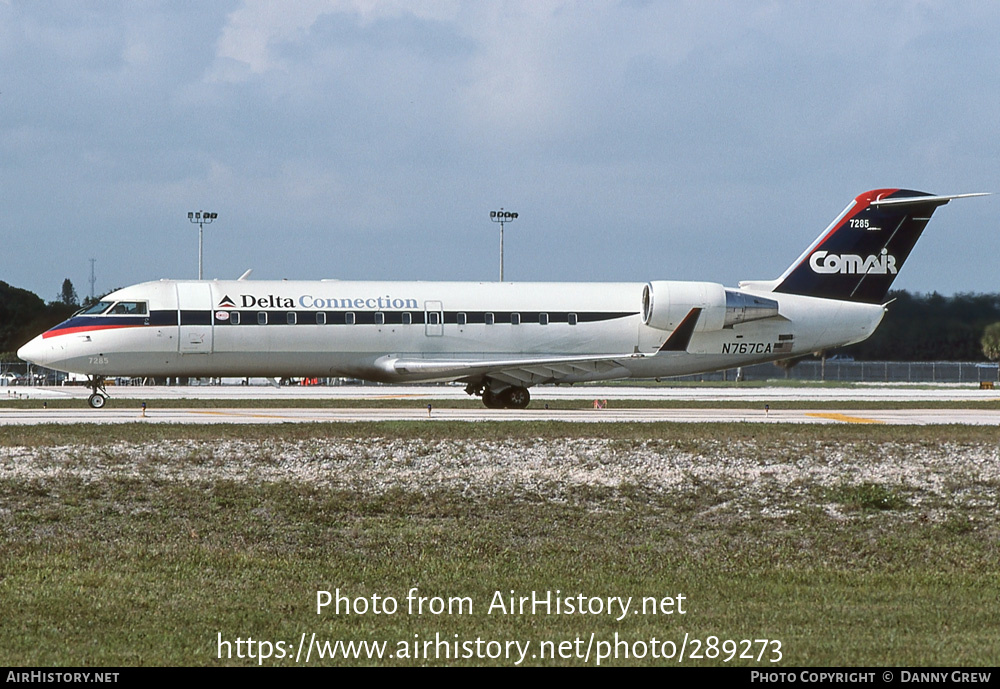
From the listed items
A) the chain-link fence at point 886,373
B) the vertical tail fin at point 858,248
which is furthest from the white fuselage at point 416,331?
the chain-link fence at point 886,373

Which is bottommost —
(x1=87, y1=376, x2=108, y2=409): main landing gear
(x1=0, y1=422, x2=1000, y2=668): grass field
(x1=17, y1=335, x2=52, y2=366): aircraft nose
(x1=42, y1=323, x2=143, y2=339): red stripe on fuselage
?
(x1=0, y1=422, x2=1000, y2=668): grass field

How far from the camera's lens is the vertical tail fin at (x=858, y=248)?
3672cm

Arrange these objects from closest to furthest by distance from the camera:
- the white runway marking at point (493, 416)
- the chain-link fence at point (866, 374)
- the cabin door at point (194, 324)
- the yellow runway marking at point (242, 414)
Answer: the white runway marking at point (493, 416)
the yellow runway marking at point (242, 414)
the cabin door at point (194, 324)
the chain-link fence at point (866, 374)

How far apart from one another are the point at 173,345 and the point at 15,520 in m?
19.0

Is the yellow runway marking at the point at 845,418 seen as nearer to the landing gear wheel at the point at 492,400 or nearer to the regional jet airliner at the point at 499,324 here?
the regional jet airliner at the point at 499,324

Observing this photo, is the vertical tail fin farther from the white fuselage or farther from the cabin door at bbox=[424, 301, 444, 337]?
the cabin door at bbox=[424, 301, 444, 337]

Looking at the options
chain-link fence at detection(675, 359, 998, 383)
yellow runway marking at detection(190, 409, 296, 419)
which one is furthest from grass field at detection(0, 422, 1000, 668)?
chain-link fence at detection(675, 359, 998, 383)

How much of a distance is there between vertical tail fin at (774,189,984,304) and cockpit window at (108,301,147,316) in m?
19.9

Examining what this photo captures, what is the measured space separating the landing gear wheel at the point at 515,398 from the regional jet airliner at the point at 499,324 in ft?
0.14

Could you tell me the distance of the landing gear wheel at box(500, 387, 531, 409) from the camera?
35.8 meters

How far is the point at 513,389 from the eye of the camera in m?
35.9

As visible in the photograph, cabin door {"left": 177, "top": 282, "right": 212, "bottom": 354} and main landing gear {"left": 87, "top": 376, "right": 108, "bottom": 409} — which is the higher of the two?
cabin door {"left": 177, "top": 282, "right": 212, "bottom": 354}
